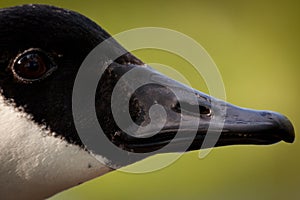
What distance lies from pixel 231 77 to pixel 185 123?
11.7 ft

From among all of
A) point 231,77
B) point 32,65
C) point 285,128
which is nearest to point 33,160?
point 32,65

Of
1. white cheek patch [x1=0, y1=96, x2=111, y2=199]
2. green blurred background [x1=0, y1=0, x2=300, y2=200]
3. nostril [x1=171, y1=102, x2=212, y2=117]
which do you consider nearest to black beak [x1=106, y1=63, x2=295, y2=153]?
nostril [x1=171, y1=102, x2=212, y2=117]

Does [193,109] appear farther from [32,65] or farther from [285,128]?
[32,65]

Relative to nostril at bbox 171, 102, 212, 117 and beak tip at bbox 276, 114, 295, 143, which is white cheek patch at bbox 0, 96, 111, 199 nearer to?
nostril at bbox 171, 102, 212, 117

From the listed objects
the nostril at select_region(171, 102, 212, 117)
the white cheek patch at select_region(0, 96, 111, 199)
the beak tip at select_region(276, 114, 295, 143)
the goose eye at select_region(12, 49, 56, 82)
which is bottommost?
the white cheek patch at select_region(0, 96, 111, 199)

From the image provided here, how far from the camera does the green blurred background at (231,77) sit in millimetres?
5926

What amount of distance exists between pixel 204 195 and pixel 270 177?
0.50 meters

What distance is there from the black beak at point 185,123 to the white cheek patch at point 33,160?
13cm

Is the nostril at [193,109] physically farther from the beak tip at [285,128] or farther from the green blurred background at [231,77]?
the green blurred background at [231,77]

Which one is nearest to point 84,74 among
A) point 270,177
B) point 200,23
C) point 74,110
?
point 74,110

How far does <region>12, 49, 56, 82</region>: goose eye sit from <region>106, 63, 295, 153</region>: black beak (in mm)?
203

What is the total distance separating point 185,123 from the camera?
114 inches

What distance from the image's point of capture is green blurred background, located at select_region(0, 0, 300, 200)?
5926mm

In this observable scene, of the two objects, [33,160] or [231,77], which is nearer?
[33,160]
